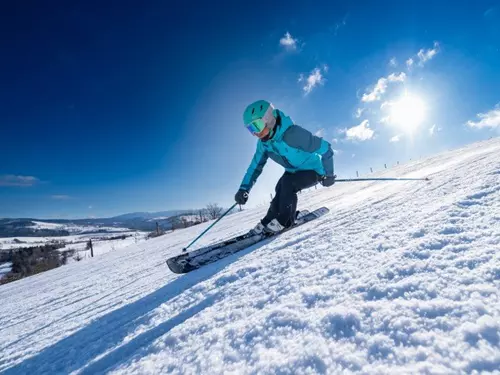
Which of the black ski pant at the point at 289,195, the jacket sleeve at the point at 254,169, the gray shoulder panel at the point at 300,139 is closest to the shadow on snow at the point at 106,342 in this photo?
the black ski pant at the point at 289,195

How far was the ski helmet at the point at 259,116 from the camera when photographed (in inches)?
154

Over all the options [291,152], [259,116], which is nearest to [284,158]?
[291,152]

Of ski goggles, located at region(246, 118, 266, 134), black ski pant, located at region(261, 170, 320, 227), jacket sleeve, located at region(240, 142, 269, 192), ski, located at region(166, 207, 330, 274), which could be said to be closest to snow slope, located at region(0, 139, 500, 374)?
ski, located at region(166, 207, 330, 274)

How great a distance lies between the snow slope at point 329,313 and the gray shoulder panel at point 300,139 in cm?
158

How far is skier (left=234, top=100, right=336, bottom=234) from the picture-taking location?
12.9 ft

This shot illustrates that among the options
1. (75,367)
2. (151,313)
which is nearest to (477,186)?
(151,313)

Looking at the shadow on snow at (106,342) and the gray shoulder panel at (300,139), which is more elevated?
the gray shoulder panel at (300,139)

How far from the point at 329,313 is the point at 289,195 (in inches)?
122

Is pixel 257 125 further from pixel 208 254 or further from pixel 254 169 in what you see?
pixel 208 254

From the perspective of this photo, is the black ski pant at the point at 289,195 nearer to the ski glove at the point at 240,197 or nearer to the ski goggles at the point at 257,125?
the ski glove at the point at 240,197

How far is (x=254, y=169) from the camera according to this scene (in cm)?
481

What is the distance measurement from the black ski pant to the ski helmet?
0.89 m

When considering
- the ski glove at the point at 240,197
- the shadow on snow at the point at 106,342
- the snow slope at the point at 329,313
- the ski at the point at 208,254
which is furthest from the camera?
the ski glove at the point at 240,197

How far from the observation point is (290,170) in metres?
4.47
